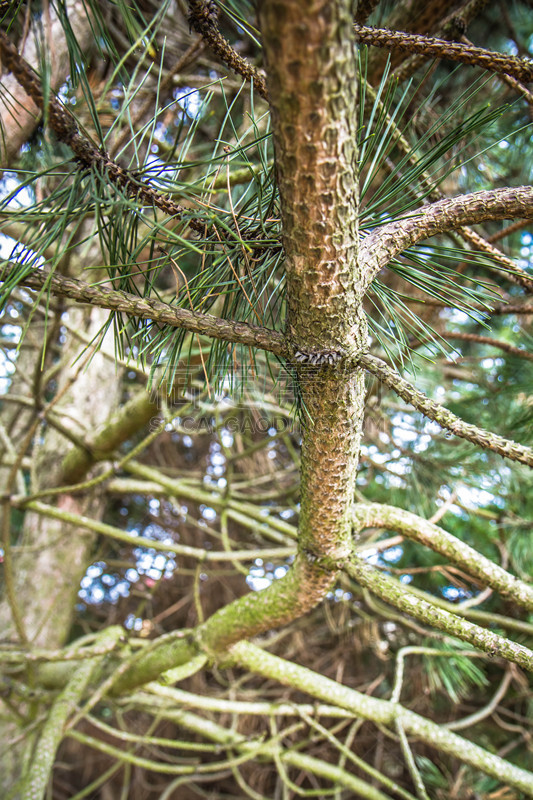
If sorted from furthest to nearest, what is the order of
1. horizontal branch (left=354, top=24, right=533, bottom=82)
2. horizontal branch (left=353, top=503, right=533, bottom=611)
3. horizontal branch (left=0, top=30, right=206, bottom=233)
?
horizontal branch (left=353, top=503, right=533, bottom=611), horizontal branch (left=354, top=24, right=533, bottom=82), horizontal branch (left=0, top=30, right=206, bottom=233)

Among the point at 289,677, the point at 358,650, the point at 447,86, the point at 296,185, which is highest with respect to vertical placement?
the point at 447,86

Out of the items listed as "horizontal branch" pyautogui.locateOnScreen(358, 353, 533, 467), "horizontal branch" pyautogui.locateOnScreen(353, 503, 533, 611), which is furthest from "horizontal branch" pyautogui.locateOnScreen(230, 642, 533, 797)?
"horizontal branch" pyautogui.locateOnScreen(358, 353, 533, 467)

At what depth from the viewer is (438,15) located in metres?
0.92

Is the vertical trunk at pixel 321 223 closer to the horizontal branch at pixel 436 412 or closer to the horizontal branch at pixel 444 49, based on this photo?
the horizontal branch at pixel 436 412

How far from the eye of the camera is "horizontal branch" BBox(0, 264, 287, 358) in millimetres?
432

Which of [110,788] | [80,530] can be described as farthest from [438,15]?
[110,788]

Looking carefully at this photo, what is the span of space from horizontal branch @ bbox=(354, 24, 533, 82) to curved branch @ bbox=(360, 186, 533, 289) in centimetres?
17

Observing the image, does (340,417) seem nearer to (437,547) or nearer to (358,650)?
(437,547)

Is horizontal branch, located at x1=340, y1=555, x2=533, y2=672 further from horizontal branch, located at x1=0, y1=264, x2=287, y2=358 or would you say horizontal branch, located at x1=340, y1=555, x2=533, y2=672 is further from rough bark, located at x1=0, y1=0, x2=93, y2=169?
rough bark, located at x1=0, y1=0, x2=93, y2=169

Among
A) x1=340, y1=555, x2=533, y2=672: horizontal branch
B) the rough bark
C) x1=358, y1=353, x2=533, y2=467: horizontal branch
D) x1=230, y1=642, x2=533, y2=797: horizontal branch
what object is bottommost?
x1=230, y1=642, x2=533, y2=797: horizontal branch

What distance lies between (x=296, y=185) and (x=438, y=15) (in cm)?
88

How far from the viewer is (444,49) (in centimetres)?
51

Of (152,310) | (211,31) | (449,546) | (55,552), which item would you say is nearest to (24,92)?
(211,31)

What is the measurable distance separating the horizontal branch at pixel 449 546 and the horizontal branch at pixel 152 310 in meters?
0.32
